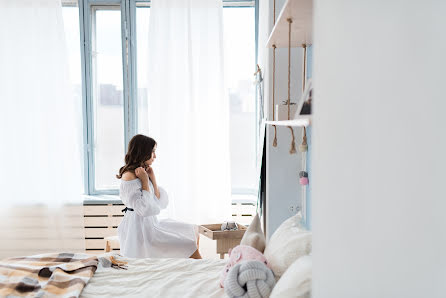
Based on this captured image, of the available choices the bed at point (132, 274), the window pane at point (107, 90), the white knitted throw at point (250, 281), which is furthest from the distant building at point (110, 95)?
the white knitted throw at point (250, 281)

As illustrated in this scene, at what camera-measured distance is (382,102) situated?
492 millimetres

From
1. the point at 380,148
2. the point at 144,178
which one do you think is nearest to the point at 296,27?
the point at 380,148

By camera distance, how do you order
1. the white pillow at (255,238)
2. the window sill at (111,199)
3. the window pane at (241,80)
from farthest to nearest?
1. the window pane at (241,80)
2. the window sill at (111,199)
3. the white pillow at (255,238)

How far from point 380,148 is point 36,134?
3508 millimetres

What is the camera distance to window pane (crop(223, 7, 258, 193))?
382 cm

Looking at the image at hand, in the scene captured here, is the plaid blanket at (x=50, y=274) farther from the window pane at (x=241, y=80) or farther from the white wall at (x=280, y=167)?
the window pane at (x=241, y=80)

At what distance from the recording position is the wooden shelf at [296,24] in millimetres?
1363

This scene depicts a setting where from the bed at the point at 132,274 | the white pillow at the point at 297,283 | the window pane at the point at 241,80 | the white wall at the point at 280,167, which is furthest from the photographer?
the window pane at the point at 241,80

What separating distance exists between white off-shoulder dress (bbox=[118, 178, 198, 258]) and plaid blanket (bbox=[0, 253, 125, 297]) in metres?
0.62

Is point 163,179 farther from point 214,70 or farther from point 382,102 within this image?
point 382,102

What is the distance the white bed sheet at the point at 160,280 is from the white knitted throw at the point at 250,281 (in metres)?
0.30

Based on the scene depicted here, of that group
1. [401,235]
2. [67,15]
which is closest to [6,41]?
[67,15]

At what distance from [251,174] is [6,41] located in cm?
237

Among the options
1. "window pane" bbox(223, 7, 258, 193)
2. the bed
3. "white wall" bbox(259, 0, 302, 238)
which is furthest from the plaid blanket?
"window pane" bbox(223, 7, 258, 193)
